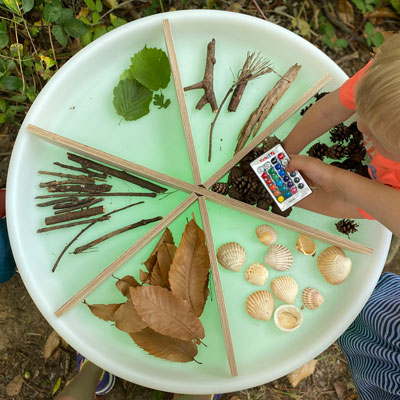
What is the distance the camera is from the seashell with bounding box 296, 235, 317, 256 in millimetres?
1070

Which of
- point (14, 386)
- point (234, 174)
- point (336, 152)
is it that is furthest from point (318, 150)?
point (14, 386)

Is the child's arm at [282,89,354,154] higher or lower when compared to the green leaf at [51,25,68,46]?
lower

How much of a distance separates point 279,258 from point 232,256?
0.14 meters

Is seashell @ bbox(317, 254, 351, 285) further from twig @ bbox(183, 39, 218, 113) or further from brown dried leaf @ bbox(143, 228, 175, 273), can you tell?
twig @ bbox(183, 39, 218, 113)

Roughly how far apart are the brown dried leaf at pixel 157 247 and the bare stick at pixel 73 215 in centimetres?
19

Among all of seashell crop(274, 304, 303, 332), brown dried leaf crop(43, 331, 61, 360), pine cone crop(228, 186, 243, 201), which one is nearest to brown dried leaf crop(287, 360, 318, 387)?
seashell crop(274, 304, 303, 332)

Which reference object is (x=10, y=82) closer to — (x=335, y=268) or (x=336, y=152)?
(x=336, y=152)

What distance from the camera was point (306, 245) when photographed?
1073 millimetres

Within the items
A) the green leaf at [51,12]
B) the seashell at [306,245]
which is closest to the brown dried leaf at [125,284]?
the seashell at [306,245]

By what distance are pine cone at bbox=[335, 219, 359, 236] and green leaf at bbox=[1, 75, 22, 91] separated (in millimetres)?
1091

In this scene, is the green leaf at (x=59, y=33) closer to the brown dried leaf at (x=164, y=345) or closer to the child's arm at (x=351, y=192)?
the child's arm at (x=351, y=192)

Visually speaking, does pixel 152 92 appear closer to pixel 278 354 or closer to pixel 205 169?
pixel 205 169

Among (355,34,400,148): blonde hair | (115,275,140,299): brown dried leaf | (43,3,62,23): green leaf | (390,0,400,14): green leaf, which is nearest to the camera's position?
(355,34,400,148): blonde hair

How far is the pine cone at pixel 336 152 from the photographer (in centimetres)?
105
